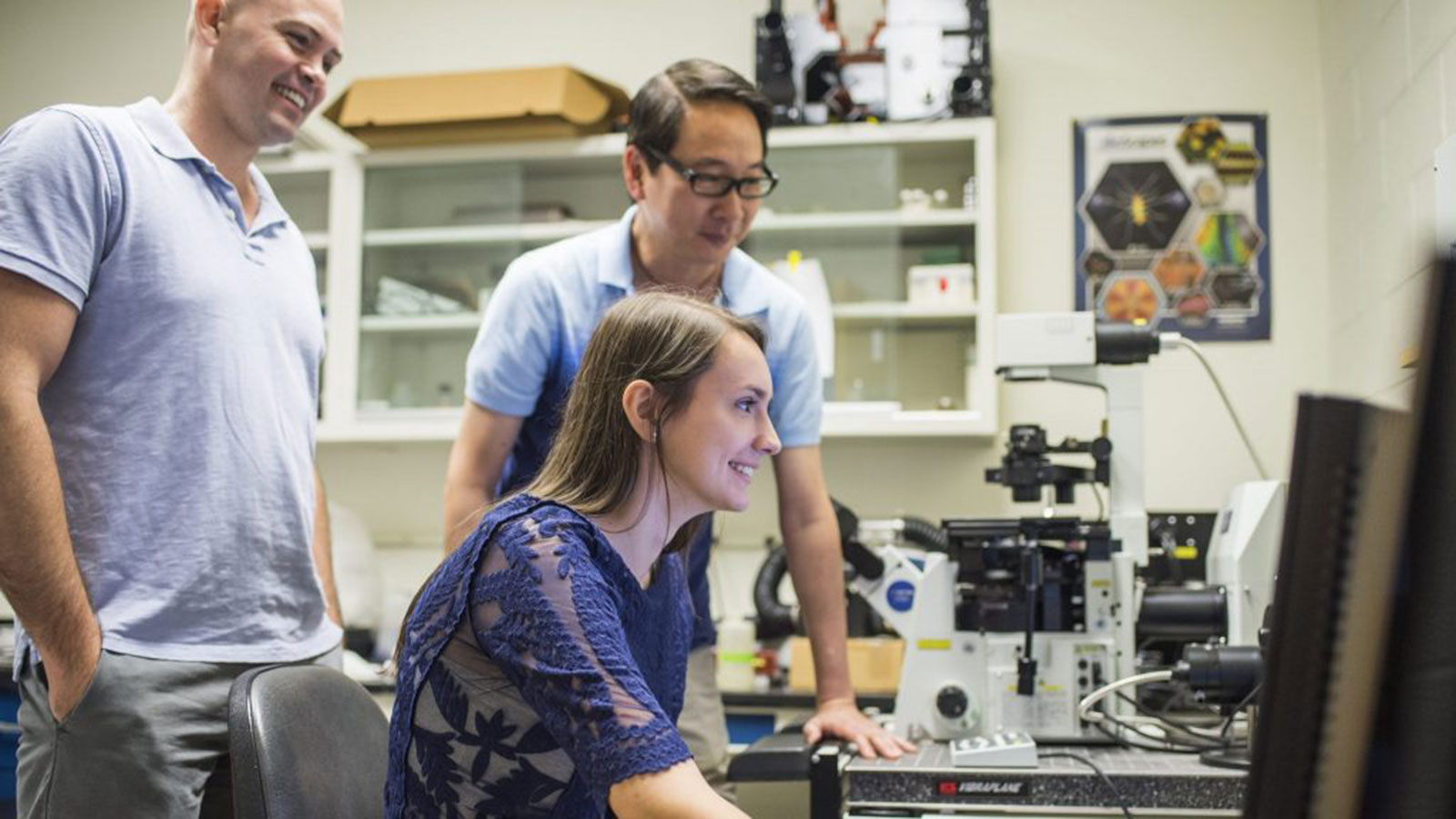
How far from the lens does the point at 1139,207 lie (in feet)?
10.5

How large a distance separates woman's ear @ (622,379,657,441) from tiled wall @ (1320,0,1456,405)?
132 cm

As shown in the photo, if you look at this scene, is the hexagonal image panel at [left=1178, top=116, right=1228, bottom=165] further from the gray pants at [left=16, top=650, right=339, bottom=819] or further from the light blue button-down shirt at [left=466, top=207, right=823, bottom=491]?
the gray pants at [left=16, top=650, right=339, bottom=819]

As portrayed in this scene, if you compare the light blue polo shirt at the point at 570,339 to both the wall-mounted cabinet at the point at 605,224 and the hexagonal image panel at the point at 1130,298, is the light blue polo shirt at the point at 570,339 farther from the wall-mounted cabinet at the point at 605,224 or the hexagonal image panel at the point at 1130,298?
the hexagonal image panel at the point at 1130,298

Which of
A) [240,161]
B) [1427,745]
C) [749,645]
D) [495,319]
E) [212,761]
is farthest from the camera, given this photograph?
[749,645]

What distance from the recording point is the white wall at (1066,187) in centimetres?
312

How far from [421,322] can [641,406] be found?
7.17 feet

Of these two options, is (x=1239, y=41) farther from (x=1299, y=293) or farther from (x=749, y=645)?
(x=749, y=645)

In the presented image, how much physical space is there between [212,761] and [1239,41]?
2841 mm

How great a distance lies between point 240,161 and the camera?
143 cm

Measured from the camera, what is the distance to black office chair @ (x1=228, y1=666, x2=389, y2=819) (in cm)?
101

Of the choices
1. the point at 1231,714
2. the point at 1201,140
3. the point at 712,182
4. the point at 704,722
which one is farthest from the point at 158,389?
the point at 1201,140

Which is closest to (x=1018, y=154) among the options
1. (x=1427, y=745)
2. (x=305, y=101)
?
(x=305, y=101)

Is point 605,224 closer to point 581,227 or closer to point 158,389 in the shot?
point 581,227

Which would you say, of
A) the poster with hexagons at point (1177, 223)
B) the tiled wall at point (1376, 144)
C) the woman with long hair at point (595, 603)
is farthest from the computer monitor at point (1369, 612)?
the poster with hexagons at point (1177, 223)
